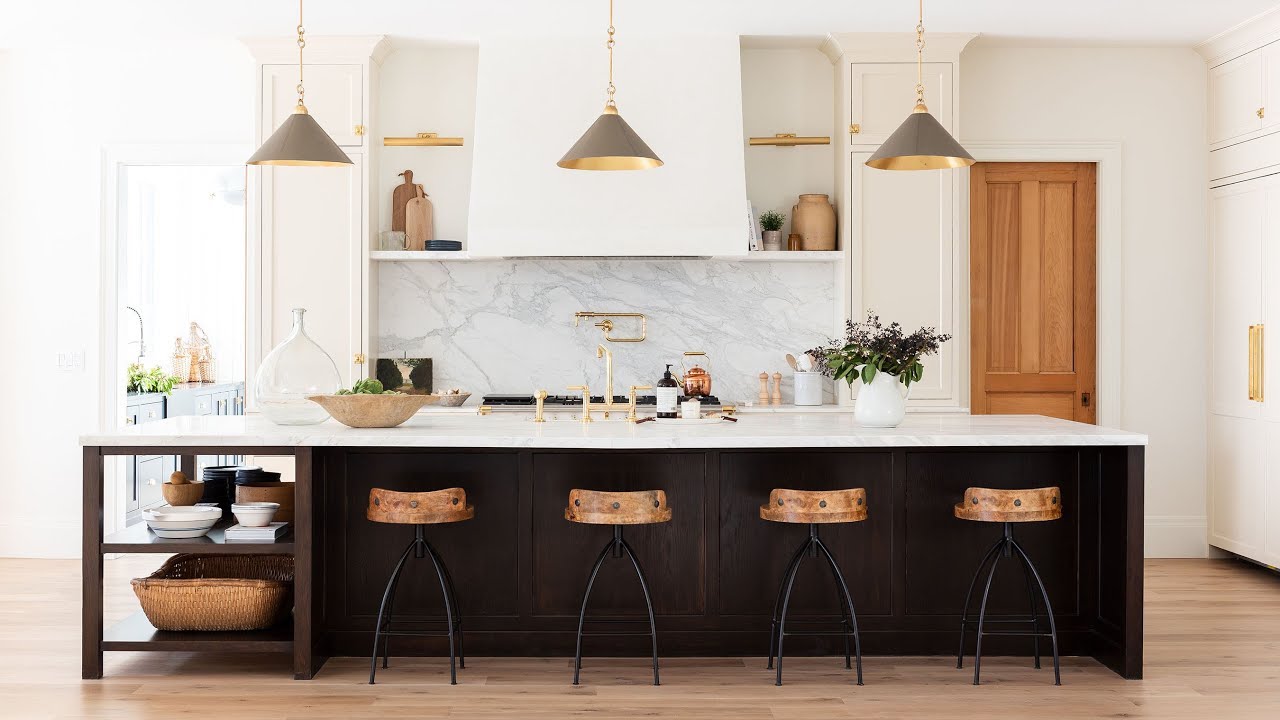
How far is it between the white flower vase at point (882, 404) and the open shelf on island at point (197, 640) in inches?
86.1

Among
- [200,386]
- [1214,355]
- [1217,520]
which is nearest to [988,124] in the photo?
[1214,355]

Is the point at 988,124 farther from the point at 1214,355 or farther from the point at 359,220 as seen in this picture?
the point at 359,220

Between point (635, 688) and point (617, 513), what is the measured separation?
24.2 inches

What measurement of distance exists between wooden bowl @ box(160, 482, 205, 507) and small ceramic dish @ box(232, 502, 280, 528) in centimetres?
35

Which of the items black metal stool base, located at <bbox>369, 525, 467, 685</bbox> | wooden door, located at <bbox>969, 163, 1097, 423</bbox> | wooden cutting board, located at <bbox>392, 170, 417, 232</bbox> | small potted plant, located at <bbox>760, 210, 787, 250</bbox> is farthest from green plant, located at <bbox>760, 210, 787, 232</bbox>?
black metal stool base, located at <bbox>369, 525, 467, 685</bbox>

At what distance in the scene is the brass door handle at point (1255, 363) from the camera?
5.25m

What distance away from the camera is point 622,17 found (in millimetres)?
5133

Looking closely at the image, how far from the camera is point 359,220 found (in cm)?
545

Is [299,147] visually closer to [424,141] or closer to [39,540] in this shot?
[424,141]

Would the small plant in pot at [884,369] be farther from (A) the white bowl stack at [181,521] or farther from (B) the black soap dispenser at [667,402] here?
(A) the white bowl stack at [181,521]

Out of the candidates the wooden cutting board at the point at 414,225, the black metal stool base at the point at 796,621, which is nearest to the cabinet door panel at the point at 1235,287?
the black metal stool base at the point at 796,621

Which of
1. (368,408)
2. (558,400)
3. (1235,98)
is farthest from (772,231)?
(368,408)

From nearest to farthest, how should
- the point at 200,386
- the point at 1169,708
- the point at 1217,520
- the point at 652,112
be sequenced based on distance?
the point at 1169,708 < the point at 652,112 < the point at 1217,520 < the point at 200,386

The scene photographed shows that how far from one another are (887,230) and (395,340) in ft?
9.06
